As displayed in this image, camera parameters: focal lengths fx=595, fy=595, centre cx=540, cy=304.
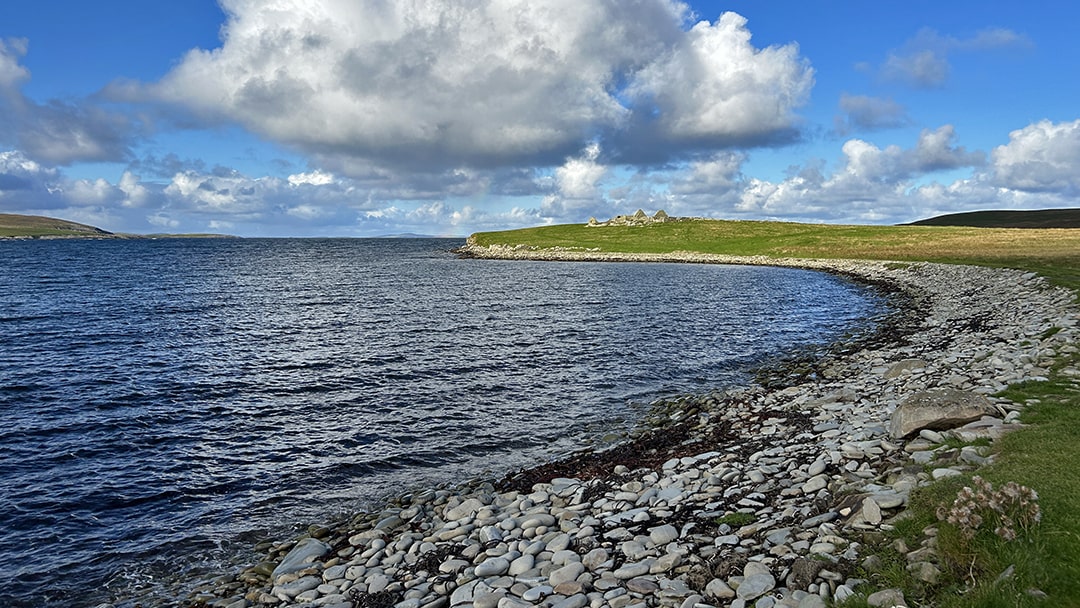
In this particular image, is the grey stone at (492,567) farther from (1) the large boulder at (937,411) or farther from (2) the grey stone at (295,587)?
(1) the large boulder at (937,411)

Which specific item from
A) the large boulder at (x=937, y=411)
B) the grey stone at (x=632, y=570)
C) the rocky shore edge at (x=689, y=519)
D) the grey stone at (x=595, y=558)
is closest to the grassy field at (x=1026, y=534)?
the rocky shore edge at (x=689, y=519)

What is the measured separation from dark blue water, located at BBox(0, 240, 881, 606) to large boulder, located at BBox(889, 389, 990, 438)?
30.4 ft

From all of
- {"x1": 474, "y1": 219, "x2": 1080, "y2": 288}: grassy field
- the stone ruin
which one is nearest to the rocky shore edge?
{"x1": 474, "y1": 219, "x2": 1080, "y2": 288}: grassy field

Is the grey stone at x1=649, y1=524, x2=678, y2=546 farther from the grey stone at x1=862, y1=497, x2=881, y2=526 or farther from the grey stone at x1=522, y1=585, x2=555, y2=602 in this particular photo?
the grey stone at x1=862, y1=497, x2=881, y2=526

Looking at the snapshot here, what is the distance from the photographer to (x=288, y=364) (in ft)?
98.7

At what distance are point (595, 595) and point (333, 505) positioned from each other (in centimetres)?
895

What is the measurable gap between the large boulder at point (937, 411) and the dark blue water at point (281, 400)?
927 cm

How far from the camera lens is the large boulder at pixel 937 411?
12117 millimetres

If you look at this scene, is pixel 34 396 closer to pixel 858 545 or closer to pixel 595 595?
pixel 595 595


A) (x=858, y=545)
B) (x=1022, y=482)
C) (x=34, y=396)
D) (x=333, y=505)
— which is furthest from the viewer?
(x=34, y=396)

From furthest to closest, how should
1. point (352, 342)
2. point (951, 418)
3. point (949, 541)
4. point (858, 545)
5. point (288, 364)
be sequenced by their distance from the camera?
point (352, 342) → point (288, 364) → point (951, 418) → point (858, 545) → point (949, 541)

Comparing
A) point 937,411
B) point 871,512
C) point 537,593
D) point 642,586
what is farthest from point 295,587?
point 937,411

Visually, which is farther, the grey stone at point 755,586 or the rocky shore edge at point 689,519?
the rocky shore edge at point 689,519

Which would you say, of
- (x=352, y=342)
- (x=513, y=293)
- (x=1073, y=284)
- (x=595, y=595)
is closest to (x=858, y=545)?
(x=595, y=595)
